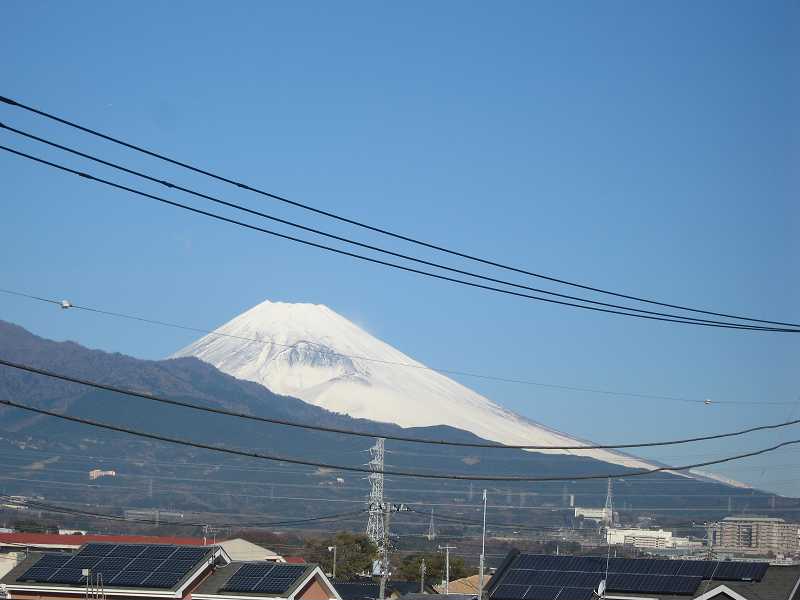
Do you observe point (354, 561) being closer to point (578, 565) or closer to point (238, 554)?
point (238, 554)

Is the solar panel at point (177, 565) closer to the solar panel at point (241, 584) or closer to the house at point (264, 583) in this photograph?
the house at point (264, 583)

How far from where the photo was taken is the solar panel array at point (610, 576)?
1821 inches

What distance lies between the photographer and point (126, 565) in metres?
51.5

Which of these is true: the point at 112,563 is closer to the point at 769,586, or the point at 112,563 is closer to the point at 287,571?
the point at 287,571

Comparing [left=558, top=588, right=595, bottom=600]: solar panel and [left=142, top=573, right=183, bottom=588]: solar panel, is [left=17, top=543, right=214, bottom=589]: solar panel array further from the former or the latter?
[left=558, top=588, right=595, bottom=600]: solar panel

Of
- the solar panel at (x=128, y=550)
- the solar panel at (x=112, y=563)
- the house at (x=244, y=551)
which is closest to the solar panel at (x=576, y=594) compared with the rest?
the solar panel at (x=112, y=563)

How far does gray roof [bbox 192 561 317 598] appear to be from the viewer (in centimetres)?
4666

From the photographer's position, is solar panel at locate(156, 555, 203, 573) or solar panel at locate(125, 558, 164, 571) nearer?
solar panel at locate(156, 555, 203, 573)

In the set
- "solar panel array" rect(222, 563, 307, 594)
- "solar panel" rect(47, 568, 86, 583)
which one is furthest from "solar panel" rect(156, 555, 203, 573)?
"solar panel" rect(47, 568, 86, 583)

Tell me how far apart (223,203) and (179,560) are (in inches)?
1258

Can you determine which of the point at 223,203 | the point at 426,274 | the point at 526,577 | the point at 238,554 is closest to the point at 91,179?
the point at 223,203

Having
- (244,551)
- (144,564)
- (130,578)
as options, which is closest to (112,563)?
(144,564)

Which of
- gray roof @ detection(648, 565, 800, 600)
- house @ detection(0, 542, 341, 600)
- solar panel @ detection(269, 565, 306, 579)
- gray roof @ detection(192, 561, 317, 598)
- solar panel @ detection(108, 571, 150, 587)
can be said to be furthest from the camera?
solar panel @ detection(108, 571, 150, 587)

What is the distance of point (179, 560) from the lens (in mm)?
50281
